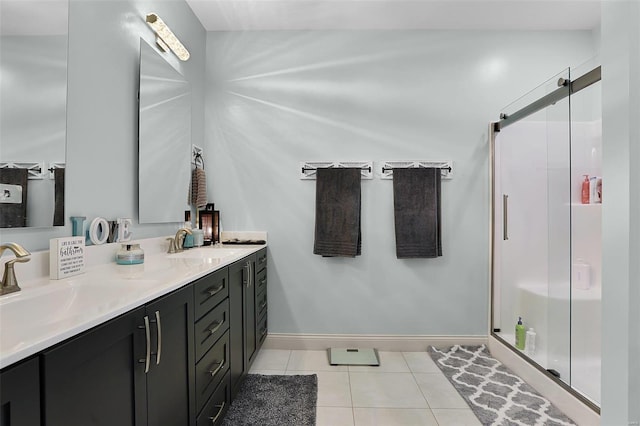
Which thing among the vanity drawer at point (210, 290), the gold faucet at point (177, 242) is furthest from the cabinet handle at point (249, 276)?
the gold faucet at point (177, 242)

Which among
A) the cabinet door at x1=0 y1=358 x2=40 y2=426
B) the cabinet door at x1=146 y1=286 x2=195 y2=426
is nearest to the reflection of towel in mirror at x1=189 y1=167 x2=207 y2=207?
the cabinet door at x1=146 y1=286 x2=195 y2=426

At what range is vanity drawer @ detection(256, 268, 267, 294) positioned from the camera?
238cm

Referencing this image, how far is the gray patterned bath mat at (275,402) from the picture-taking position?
1725 millimetres

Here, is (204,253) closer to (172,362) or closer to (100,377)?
(172,362)

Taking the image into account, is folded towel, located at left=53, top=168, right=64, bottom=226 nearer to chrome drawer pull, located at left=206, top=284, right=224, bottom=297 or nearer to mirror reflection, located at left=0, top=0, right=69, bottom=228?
mirror reflection, located at left=0, top=0, right=69, bottom=228

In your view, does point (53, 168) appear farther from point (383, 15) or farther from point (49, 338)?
point (383, 15)

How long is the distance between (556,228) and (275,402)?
199 centimetres

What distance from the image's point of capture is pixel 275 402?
190 centimetres

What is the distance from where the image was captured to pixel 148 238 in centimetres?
197

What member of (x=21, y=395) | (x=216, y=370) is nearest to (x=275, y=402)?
(x=216, y=370)

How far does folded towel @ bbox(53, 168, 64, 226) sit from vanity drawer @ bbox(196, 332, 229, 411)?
81cm

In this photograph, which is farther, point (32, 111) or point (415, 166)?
point (415, 166)

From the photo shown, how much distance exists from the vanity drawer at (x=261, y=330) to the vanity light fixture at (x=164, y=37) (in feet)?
6.45

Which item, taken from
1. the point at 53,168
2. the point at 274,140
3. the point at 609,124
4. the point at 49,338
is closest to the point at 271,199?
the point at 274,140
